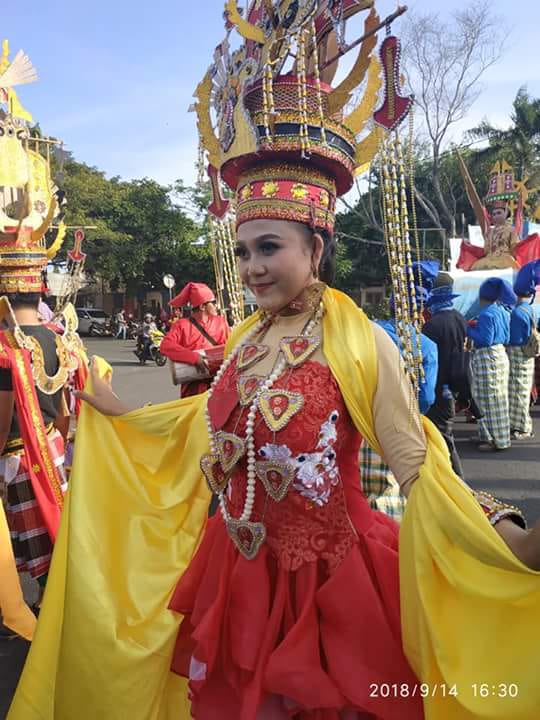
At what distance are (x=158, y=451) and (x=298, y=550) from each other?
68cm

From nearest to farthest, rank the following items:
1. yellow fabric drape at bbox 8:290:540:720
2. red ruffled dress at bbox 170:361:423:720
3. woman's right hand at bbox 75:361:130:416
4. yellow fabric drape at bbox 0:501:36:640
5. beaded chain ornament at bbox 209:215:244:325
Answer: yellow fabric drape at bbox 8:290:540:720 < red ruffled dress at bbox 170:361:423:720 < woman's right hand at bbox 75:361:130:416 < beaded chain ornament at bbox 209:215:244:325 < yellow fabric drape at bbox 0:501:36:640

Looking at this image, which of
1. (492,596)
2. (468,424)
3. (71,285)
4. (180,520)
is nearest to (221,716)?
(180,520)

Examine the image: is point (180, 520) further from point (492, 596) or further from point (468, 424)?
point (468, 424)

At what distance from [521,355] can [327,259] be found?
22.1 feet

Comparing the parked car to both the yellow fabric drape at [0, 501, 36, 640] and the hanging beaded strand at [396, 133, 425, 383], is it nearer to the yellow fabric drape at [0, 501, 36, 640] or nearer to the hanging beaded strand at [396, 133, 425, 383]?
the yellow fabric drape at [0, 501, 36, 640]

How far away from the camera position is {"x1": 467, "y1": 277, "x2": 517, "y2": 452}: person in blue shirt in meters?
6.63

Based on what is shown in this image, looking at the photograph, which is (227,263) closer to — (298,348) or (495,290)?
(298,348)

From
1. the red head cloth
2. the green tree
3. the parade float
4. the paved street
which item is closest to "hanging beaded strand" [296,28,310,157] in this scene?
the paved street

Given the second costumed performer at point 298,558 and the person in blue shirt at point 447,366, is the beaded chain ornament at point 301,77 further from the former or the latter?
the person in blue shirt at point 447,366

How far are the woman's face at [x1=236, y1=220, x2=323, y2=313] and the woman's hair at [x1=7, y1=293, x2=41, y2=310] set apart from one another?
5.95 ft

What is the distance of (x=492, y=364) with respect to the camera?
267 inches

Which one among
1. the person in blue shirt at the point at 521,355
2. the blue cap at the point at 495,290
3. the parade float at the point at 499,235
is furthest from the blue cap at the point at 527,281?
the parade float at the point at 499,235

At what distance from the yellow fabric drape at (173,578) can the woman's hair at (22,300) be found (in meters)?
1.26

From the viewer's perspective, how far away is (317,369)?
153 centimetres
